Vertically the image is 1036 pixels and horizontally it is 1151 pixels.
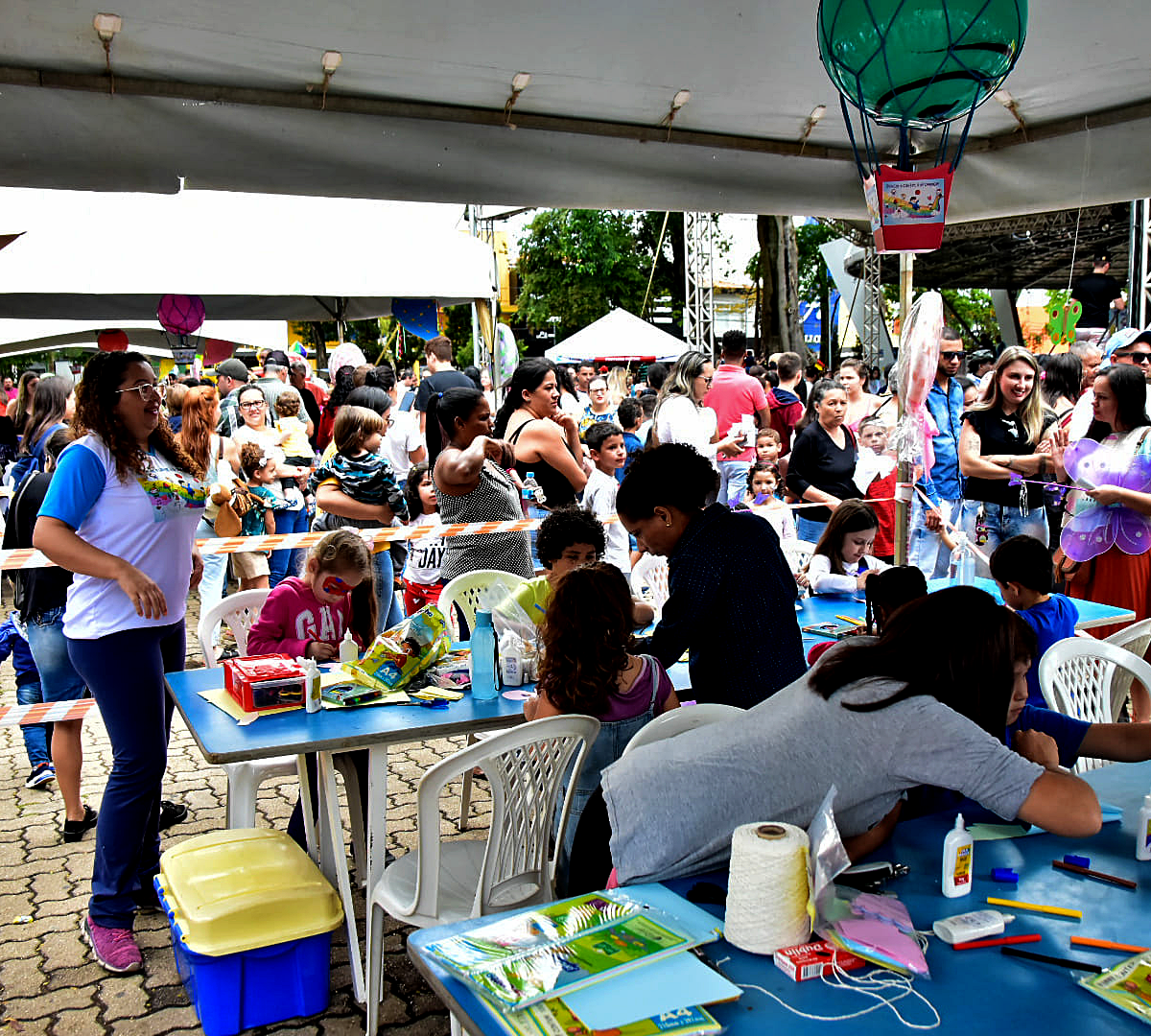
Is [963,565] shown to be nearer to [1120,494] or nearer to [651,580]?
[1120,494]

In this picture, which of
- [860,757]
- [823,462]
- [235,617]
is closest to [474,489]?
[235,617]

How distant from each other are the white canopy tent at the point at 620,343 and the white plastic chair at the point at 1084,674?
1434 cm

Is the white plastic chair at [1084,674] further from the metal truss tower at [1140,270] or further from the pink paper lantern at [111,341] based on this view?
the pink paper lantern at [111,341]

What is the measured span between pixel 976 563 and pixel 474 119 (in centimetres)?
419

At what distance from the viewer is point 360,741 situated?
9.98 ft

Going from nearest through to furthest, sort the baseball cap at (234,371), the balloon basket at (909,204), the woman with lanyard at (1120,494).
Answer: the balloon basket at (909,204) → the woman with lanyard at (1120,494) → the baseball cap at (234,371)

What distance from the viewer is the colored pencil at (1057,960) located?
1.69m

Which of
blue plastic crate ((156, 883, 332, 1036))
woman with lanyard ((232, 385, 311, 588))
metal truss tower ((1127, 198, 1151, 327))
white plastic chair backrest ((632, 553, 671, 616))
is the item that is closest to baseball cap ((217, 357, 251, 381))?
woman with lanyard ((232, 385, 311, 588))

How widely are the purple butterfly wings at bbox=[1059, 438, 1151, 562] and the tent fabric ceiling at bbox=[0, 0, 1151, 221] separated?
124 cm

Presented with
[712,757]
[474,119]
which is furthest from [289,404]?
[712,757]

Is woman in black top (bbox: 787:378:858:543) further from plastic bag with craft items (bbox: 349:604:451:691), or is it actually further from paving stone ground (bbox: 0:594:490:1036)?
plastic bag with craft items (bbox: 349:604:451:691)

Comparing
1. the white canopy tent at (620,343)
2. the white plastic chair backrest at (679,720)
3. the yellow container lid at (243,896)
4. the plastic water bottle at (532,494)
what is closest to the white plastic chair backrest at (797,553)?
the plastic water bottle at (532,494)

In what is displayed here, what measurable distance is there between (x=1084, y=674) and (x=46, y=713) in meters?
3.88

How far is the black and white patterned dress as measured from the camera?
16.5ft
